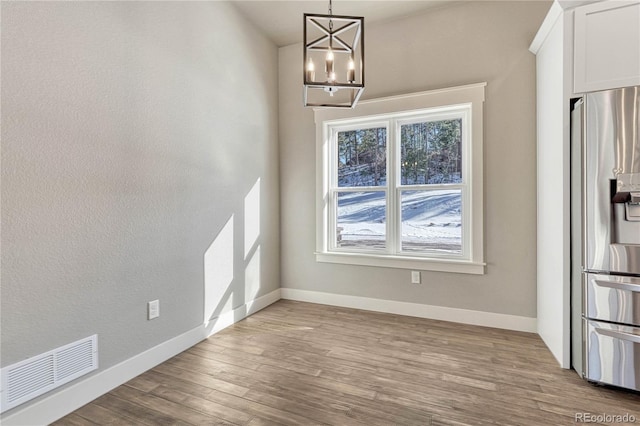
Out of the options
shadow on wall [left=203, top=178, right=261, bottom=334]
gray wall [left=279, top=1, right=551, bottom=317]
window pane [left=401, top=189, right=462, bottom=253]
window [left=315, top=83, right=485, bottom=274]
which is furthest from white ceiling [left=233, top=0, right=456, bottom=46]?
window pane [left=401, top=189, right=462, bottom=253]

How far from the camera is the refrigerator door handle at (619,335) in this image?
6.18 feet

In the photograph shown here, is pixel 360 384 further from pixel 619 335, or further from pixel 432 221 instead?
pixel 432 221

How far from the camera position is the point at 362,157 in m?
3.67

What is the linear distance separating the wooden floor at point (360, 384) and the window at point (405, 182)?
0.90m

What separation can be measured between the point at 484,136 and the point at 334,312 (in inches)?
96.2

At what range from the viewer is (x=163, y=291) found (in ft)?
7.92

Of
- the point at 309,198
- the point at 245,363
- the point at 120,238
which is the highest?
the point at 309,198

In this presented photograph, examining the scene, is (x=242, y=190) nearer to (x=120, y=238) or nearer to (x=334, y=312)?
(x=120, y=238)

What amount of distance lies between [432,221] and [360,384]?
1.94 metres

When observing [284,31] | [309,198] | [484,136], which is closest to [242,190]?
[309,198]

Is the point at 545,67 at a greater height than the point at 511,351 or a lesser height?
greater

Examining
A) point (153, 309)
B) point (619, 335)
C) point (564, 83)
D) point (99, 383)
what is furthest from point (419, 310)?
point (99, 383)

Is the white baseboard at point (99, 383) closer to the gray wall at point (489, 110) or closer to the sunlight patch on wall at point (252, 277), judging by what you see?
the sunlight patch on wall at point (252, 277)

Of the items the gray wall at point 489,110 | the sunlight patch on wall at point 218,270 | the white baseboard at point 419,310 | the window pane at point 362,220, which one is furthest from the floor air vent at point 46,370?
the window pane at point 362,220
